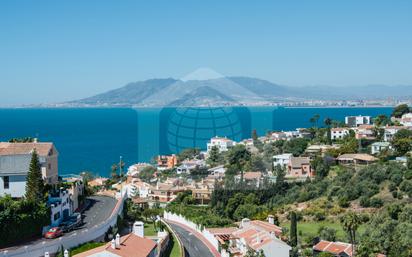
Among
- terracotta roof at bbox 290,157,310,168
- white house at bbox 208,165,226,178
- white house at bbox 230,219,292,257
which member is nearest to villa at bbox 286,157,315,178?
terracotta roof at bbox 290,157,310,168

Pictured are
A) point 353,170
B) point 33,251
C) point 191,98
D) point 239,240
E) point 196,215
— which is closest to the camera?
point 33,251

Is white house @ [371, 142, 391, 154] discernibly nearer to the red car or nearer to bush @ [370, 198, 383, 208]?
bush @ [370, 198, 383, 208]

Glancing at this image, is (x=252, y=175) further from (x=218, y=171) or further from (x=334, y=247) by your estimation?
(x=334, y=247)

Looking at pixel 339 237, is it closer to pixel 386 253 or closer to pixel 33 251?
pixel 386 253

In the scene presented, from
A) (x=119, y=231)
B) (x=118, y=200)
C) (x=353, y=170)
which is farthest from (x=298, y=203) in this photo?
(x=119, y=231)

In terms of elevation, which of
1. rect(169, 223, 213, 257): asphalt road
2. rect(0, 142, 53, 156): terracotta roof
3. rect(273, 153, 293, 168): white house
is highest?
rect(0, 142, 53, 156): terracotta roof

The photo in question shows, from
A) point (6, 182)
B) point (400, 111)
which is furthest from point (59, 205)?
point (400, 111)

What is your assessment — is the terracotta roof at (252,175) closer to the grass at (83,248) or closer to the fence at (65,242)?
the fence at (65,242)
